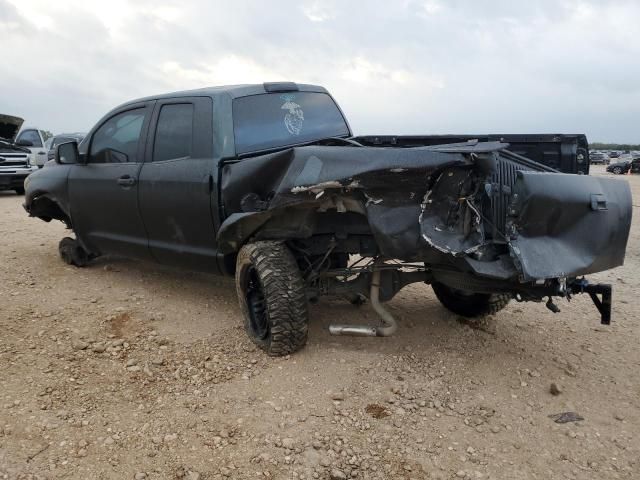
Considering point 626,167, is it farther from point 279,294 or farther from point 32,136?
point 279,294

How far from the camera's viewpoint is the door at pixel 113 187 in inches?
193

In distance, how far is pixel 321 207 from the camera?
139 inches

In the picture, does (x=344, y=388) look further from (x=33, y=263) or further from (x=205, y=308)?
(x=33, y=263)

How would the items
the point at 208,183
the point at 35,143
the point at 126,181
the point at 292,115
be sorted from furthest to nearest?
the point at 35,143 < the point at 126,181 < the point at 292,115 < the point at 208,183

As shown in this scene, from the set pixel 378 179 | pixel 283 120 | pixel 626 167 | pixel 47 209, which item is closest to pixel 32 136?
pixel 47 209

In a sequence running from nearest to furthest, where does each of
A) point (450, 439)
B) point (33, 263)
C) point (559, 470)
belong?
point (559, 470), point (450, 439), point (33, 263)

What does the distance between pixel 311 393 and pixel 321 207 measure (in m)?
1.11

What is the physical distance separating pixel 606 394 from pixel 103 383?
3020mm

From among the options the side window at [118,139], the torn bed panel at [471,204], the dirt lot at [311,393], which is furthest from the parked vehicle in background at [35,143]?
the torn bed panel at [471,204]

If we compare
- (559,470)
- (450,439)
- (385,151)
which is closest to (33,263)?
(385,151)

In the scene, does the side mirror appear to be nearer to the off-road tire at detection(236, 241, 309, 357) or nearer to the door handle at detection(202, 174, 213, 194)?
the door handle at detection(202, 174, 213, 194)

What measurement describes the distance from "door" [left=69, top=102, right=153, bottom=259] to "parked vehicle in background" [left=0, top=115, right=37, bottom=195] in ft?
33.1

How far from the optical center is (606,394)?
3447mm

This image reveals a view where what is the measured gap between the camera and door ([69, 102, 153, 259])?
4.89 metres
